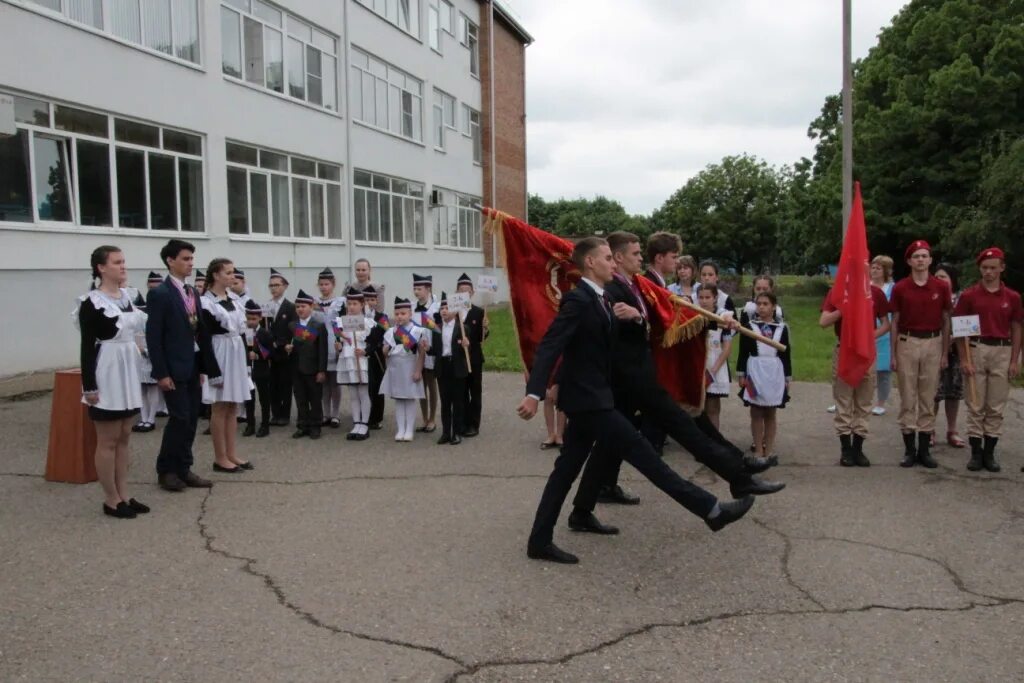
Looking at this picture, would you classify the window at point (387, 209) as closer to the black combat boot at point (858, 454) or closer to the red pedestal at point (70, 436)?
the red pedestal at point (70, 436)

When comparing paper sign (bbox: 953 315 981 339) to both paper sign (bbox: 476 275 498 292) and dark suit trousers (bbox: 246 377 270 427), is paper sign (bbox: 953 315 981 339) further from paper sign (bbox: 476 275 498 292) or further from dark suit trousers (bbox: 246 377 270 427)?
dark suit trousers (bbox: 246 377 270 427)

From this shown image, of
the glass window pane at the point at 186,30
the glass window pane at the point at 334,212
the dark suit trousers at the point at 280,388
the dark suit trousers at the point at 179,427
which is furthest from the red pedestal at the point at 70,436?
the glass window pane at the point at 334,212

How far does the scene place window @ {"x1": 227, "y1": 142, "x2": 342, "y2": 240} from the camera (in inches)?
760

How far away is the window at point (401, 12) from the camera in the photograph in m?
26.3

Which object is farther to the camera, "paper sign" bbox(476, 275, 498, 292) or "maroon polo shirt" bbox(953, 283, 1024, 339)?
"paper sign" bbox(476, 275, 498, 292)

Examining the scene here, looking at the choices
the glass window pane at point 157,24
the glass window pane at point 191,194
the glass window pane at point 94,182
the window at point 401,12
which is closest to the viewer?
the glass window pane at point 94,182

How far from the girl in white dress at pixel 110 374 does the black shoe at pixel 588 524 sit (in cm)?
322

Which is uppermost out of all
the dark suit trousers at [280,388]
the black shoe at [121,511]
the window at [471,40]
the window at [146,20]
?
the window at [471,40]

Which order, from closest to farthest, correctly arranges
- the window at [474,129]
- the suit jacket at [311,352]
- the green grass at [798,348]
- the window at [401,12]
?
the suit jacket at [311,352], the green grass at [798,348], the window at [401,12], the window at [474,129]

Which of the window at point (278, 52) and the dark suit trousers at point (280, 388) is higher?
the window at point (278, 52)

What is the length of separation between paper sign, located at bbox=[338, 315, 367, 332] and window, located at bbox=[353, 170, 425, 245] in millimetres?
15892

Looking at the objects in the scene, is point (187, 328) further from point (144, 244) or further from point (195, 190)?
point (195, 190)

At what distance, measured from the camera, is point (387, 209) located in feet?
89.5

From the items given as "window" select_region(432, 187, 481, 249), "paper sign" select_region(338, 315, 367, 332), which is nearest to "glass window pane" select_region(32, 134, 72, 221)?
"paper sign" select_region(338, 315, 367, 332)
